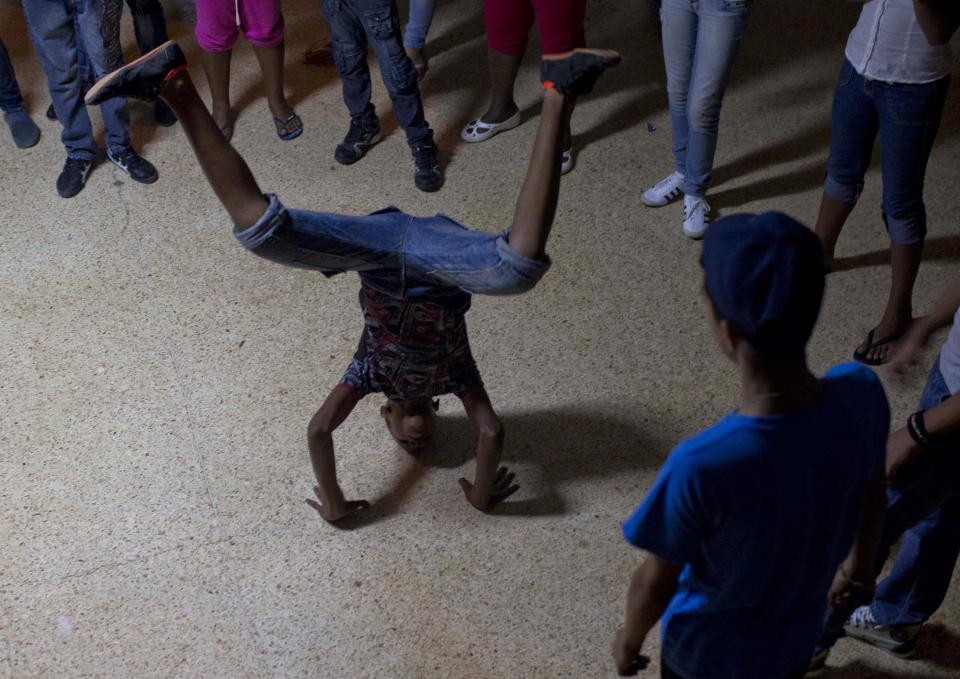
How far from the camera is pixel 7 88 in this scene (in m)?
3.99

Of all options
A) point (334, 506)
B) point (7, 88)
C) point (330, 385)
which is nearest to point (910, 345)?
point (334, 506)

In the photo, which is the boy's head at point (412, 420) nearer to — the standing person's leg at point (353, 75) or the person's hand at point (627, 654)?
the person's hand at point (627, 654)

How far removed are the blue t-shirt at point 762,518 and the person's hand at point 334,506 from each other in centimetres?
121

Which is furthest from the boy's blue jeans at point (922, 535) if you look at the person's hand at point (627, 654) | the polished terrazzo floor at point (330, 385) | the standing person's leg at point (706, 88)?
the standing person's leg at point (706, 88)

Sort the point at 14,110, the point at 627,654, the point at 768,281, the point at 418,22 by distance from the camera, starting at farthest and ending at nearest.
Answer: the point at 418,22
the point at 14,110
the point at 627,654
the point at 768,281

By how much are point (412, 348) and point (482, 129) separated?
1.98m

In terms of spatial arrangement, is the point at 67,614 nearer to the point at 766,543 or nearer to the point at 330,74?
the point at 766,543

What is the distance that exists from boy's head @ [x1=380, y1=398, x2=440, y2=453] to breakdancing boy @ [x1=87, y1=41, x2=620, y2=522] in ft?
0.64

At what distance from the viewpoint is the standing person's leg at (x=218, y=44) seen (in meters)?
3.87

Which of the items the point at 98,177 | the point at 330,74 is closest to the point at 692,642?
the point at 98,177

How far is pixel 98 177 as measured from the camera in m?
3.88

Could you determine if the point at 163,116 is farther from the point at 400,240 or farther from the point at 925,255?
the point at 925,255

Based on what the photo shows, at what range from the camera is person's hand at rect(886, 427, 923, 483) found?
185cm

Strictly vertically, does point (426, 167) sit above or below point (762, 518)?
below
